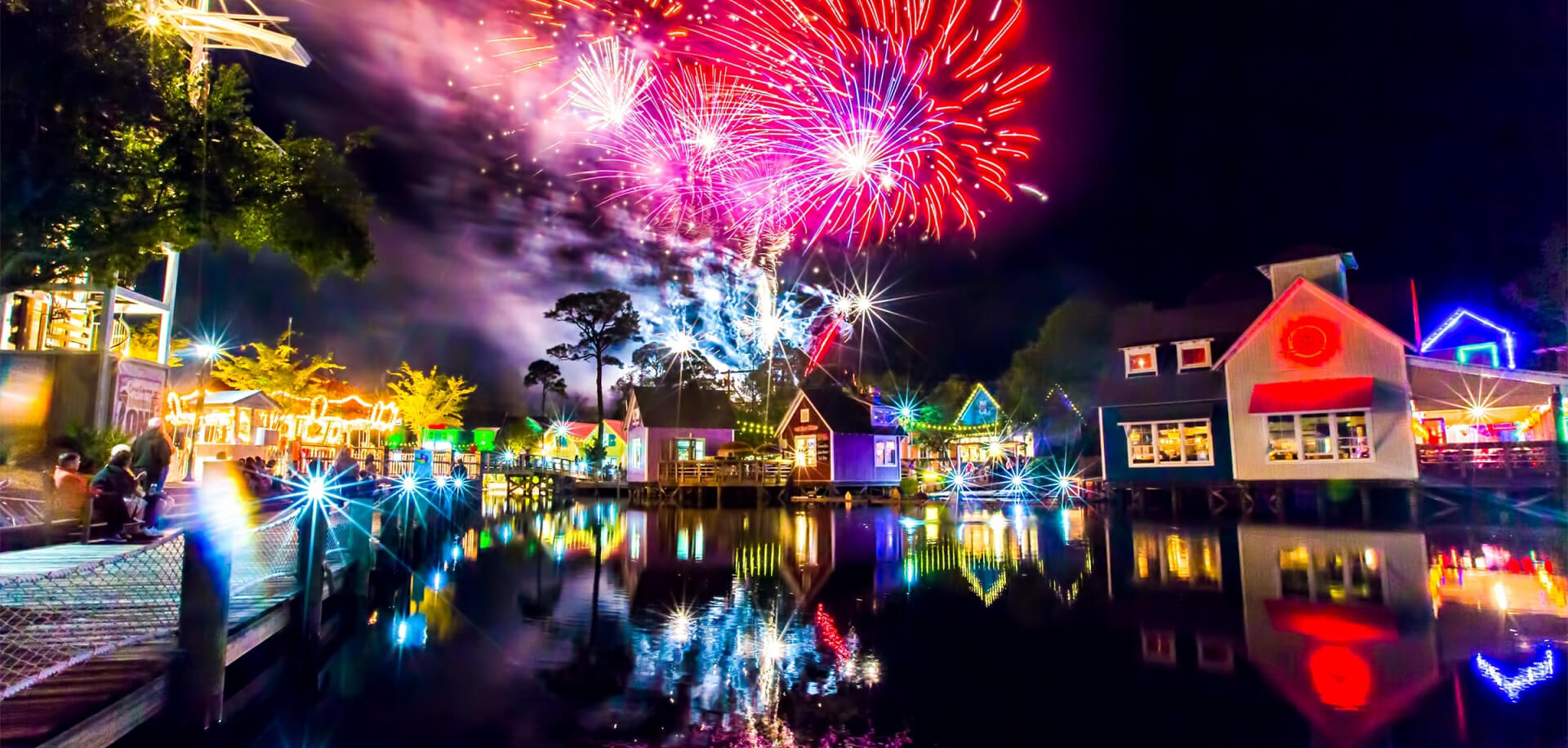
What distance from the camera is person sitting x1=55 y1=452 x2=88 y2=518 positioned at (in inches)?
421

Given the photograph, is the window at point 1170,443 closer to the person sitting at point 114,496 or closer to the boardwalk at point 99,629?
the boardwalk at point 99,629

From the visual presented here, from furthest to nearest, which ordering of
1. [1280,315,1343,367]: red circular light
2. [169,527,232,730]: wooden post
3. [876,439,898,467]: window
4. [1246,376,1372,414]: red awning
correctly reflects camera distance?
[876,439,898,467]: window → [1280,315,1343,367]: red circular light → [1246,376,1372,414]: red awning → [169,527,232,730]: wooden post

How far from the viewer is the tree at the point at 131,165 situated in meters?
7.27

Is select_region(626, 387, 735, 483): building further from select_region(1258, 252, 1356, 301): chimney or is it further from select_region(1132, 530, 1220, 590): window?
select_region(1132, 530, 1220, 590): window

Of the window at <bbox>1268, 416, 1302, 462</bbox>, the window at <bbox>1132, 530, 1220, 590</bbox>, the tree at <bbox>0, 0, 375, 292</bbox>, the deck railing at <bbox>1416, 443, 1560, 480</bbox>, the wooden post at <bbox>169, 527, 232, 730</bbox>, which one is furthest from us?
the window at <bbox>1268, 416, 1302, 462</bbox>

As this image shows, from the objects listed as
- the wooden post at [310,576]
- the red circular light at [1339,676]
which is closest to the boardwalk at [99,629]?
the wooden post at [310,576]

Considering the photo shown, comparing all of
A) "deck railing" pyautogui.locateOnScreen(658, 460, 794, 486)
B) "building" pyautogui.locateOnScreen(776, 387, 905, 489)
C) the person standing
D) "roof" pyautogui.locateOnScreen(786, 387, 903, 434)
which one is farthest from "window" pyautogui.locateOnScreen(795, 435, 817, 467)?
the person standing

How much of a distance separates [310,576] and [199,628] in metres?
3.61

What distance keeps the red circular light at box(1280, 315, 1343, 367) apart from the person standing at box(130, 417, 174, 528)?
31.9 m

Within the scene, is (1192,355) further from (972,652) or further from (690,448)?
(690,448)

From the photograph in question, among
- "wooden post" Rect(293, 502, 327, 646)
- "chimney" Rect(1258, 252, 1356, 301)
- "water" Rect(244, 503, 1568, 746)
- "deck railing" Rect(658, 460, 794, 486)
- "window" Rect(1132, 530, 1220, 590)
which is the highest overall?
"chimney" Rect(1258, 252, 1356, 301)

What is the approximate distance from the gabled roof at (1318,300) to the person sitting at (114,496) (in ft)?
104

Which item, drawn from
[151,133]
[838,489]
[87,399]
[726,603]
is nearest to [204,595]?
[151,133]

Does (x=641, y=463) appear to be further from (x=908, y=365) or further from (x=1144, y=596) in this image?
(x=1144, y=596)
